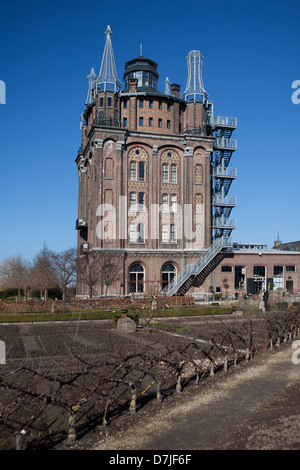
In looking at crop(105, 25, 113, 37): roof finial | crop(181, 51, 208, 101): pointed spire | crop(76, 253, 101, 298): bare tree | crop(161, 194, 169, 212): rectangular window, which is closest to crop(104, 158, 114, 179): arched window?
crop(161, 194, 169, 212): rectangular window

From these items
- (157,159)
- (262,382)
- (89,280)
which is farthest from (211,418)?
(157,159)

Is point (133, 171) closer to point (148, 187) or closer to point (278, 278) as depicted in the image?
point (148, 187)

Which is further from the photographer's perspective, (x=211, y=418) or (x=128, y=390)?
(x=128, y=390)

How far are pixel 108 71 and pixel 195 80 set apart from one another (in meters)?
10.3

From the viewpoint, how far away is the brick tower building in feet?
142

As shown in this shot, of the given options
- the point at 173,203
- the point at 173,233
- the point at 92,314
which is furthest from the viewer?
the point at 173,203

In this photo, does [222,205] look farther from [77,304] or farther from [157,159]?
[77,304]

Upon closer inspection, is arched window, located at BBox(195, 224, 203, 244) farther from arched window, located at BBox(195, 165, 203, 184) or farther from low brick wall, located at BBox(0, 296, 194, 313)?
low brick wall, located at BBox(0, 296, 194, 313)

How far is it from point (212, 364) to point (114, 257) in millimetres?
28622

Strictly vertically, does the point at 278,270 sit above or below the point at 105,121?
below

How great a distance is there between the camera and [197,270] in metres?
43.8

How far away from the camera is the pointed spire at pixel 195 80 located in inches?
1925

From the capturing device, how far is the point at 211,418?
33.7 feet

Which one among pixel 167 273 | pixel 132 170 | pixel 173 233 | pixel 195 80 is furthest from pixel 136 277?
pixel 195 80
